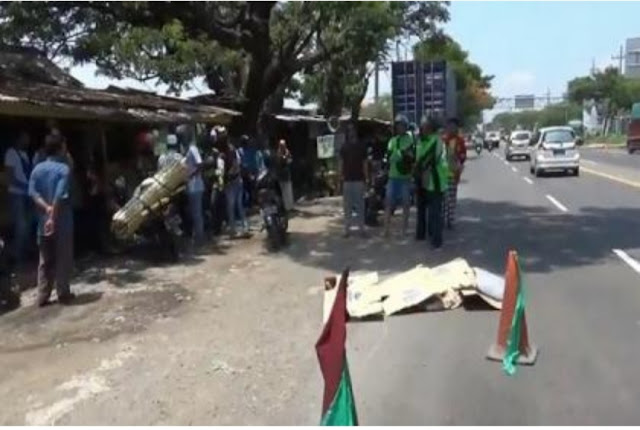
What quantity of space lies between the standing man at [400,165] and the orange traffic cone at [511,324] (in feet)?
21.7

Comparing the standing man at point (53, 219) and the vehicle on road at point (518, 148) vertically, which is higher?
the standing man at point (53, 219)

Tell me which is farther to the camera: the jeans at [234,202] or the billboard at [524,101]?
the billboard at [524,101]

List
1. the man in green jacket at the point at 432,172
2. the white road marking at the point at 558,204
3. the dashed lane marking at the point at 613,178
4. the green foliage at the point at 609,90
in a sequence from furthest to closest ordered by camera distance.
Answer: the green foliage at the point at 609,90, the dashed lane marking at the point at 613,178, the white road marking at the point at 558,204, the man in green jacket at the point at 432,172

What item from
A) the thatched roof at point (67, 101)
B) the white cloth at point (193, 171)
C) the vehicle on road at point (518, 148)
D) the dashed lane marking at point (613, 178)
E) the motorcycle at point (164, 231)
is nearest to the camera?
the thatched roof at point (67, 101)

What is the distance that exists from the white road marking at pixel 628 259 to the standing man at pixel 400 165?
3.15 m

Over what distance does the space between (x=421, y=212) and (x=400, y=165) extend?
788 mm

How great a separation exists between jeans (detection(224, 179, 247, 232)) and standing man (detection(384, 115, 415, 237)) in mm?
2445

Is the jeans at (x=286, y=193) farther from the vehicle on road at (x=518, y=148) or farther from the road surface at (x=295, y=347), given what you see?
the vehicle on road at (x=518, y=148)

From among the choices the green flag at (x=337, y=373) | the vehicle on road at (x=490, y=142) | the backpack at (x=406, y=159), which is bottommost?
the vehicle on road at (x=490, y=142)

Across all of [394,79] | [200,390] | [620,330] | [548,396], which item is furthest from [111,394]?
[394,79]

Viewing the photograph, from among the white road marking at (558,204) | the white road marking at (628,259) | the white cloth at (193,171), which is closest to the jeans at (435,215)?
the white road marking at (628,259)

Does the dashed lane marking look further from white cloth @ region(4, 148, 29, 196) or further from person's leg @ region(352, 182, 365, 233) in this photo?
white cloth @ region(4, 148, 29, 196)

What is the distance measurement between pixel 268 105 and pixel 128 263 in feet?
44.9

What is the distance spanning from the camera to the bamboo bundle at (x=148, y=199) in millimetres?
11125
